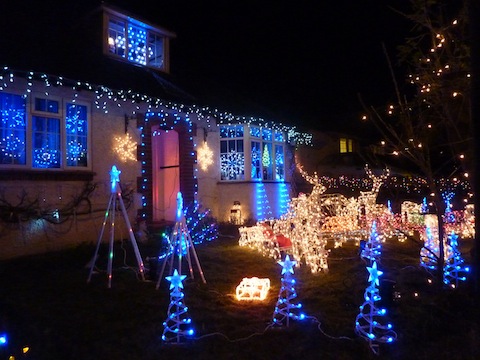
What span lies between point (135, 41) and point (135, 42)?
3 centimetres

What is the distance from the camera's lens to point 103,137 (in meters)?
10.0

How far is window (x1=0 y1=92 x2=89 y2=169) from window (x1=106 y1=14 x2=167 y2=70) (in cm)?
290

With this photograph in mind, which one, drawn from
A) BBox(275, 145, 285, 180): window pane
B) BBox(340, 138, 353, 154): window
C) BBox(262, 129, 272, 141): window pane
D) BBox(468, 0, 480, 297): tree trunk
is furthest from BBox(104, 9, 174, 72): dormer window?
BBox(340, 138, 353, 154): window

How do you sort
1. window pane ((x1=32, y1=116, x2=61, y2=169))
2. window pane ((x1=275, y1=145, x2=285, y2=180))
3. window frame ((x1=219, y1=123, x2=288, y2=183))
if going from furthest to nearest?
window pane ((x1=275, y1=145, x2=285, y2=180)), window frame ((x1=219, y1=123, x2=288, y2=183)), window pane ((x1=32, y1=116, x2=61, y2=169))

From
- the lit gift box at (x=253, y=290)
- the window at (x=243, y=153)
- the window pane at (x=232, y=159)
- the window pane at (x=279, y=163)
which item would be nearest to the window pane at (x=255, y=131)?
the window at (x=243, y=153)

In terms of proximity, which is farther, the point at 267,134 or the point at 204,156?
the point at 267,134

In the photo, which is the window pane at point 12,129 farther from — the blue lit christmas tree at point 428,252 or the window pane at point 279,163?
the window pane at point 279,163

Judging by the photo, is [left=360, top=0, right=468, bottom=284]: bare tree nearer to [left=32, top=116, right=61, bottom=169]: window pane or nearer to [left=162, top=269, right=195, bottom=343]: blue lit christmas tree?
[left=162, top=269, right=195, bottom=343]: blue lit christmas tree

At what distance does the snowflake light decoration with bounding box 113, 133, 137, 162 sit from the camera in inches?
408

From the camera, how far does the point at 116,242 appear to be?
32.7 ft

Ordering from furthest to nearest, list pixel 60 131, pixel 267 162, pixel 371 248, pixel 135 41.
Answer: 1. pixel 267 162
2. pixel 135 41
3. pixel 60 131
4. pixel 371 248

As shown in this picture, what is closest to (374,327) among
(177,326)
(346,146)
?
(177,326)

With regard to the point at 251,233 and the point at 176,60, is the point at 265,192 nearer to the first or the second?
the point at 251,233

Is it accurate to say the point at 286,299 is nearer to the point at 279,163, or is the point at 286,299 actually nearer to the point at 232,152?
the point at 232,152
